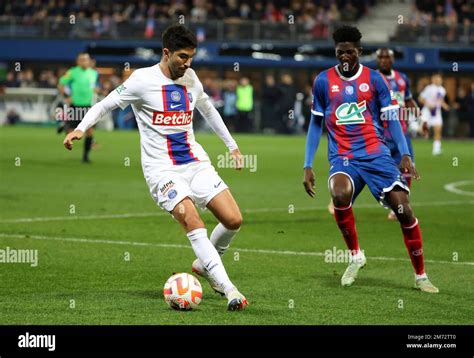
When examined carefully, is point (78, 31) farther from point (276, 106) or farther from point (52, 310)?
point (52, 310)

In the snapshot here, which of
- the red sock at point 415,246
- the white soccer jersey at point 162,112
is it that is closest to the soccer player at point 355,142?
the red sock at point 415,246

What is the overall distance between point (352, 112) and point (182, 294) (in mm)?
2808

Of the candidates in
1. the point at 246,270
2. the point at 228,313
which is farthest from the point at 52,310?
the point at 246,270

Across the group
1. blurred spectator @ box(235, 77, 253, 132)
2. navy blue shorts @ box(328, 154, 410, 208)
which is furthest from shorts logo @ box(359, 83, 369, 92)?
blurred spectator @ box(235, 77, 253, 132)

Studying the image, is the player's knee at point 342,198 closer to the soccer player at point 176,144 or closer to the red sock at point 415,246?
the red sock at point 415,246

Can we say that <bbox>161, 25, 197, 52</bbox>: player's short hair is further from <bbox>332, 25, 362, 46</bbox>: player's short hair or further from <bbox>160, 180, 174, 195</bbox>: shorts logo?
<bbox>332, 25, 362, 46</bbox>: player's short hair

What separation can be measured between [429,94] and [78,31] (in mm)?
17690

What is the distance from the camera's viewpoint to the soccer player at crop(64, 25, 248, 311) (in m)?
9.45

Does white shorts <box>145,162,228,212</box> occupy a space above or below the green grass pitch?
above

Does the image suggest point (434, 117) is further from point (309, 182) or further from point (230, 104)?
point (309, 182)

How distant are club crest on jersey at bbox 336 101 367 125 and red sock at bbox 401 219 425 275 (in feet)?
3.75

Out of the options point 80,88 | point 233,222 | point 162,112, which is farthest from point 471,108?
point 162,112
